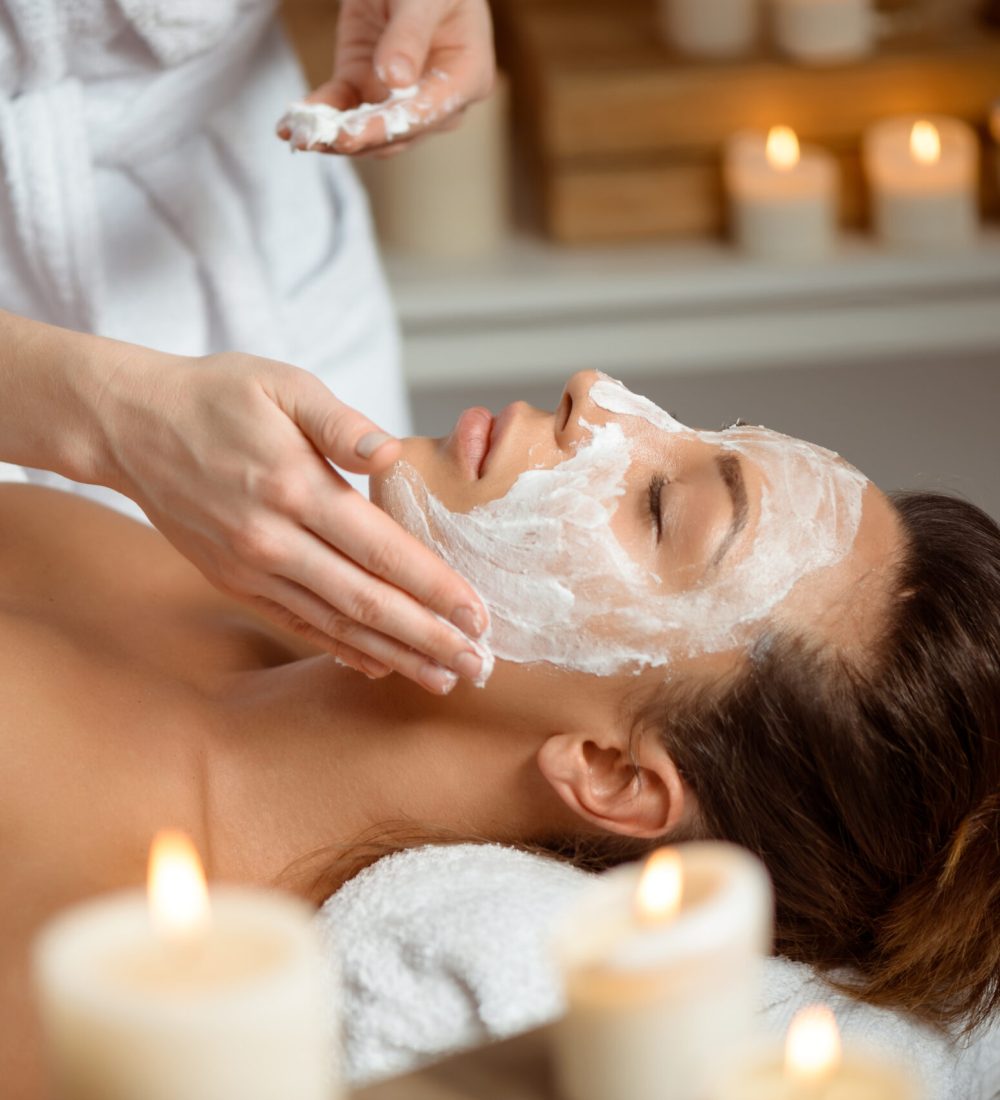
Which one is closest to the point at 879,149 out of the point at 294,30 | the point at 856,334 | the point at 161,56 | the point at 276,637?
the point at 856,334

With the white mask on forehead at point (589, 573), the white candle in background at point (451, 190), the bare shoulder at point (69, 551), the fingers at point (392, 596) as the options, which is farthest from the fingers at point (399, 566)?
the white candle in background at point (451, 190)

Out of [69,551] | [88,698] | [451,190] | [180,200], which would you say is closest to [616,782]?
[88,698]

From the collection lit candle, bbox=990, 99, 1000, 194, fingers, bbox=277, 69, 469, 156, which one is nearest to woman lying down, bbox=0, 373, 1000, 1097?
fingers, bbox=277, 69, 469, 156

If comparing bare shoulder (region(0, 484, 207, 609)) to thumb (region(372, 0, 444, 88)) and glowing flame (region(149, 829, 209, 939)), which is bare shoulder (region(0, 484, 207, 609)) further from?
glowing flame (region(149, 829, 209, 939))

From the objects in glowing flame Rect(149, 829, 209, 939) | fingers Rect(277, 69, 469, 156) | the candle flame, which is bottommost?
the candle flame

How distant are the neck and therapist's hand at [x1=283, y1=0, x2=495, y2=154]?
19.4 inches

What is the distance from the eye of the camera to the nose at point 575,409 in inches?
42.2

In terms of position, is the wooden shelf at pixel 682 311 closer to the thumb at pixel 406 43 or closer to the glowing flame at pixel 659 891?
the thumb at pixel 406 43

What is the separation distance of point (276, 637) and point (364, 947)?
44cm

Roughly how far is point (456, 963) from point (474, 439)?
38 centimetres

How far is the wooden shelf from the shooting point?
2.05m

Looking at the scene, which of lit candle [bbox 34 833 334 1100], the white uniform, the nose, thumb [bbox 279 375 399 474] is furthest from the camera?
the white uniform

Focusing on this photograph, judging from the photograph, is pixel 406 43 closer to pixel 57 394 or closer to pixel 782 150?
pixel 57 394

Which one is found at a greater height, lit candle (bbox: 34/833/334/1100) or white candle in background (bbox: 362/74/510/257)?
lit candle (bbox: 34/833/334/1100)
